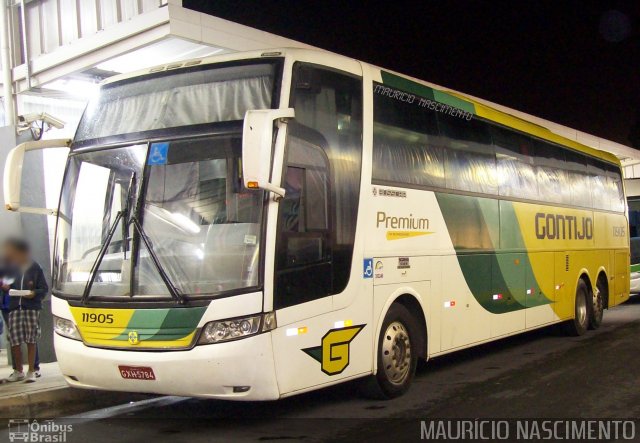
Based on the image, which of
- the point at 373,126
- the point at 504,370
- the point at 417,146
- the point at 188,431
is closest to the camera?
the point at 188,431

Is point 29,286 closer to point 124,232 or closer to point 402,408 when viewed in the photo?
point 124,232

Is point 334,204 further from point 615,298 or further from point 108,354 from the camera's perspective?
point 615,298

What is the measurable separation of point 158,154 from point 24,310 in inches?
137

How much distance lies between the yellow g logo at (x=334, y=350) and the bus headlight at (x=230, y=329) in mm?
691

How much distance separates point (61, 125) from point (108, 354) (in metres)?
4.91

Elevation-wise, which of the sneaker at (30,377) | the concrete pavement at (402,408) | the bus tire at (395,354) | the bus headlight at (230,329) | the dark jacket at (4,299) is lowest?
the concrete pavement at (402,408)

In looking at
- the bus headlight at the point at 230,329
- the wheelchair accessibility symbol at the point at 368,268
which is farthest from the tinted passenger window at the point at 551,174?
the bus headlight at the point at 230,329

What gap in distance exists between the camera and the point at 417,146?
848cm

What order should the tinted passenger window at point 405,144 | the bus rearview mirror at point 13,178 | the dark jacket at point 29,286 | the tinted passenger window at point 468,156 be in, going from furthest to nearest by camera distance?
the tinted passenger window at point 468,156 < the dark jacket at point 29,286 < the tinted passenger window at point 405,144 < the bus rearview mirror at point 13,178

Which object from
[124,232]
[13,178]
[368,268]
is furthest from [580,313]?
[13,178]

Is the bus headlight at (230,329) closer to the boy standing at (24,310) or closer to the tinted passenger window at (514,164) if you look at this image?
the boy standing at (24,310)

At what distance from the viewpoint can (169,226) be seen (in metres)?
6.31

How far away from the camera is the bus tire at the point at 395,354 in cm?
756

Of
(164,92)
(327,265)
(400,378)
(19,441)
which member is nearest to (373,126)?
(327,265)
